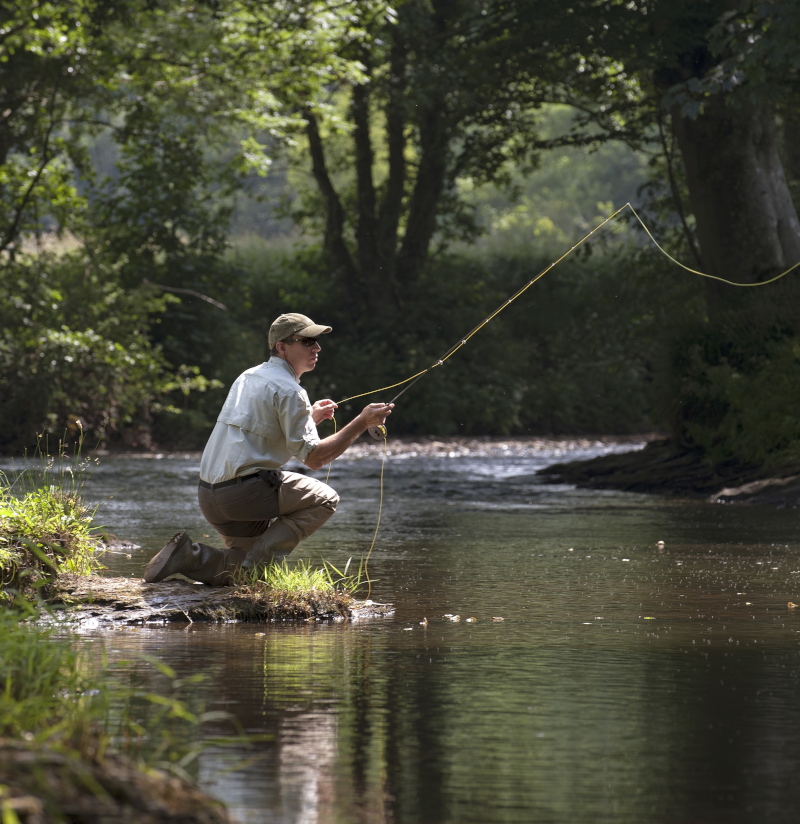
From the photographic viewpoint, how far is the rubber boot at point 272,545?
7.67 m

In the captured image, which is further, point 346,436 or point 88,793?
point 346,436

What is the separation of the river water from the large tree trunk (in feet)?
22.9

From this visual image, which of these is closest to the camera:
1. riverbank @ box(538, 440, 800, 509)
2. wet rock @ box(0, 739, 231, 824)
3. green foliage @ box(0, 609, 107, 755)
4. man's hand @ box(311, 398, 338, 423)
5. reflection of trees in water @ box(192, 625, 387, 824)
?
wet rock @ box(0, 739, 231, 824)

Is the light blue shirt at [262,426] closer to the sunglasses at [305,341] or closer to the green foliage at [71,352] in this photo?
the sunglasses at [305,341]

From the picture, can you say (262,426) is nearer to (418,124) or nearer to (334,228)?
(418,124)

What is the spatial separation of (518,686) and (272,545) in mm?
2415

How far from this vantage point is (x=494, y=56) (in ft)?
67.6

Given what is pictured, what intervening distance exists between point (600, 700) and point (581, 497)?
34.7 feet

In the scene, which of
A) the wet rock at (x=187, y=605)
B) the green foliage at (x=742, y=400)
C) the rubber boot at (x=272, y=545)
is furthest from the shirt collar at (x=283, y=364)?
the green foliage at (x=742, y=400)

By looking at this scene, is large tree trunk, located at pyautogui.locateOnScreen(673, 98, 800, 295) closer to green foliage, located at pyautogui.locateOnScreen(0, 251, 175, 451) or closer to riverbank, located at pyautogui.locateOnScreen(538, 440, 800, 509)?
riverbank, located at pyautogui.locateOnScreen(538, 440, 800, 509)

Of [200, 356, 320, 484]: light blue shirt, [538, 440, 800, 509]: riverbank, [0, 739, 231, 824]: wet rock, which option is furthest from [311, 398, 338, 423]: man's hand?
[538, 440, 800, 509]: riverbank

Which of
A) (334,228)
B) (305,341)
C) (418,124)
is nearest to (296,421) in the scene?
(305,341)

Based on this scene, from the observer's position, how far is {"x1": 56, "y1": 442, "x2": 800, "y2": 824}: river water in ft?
13.6

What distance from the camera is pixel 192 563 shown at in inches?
299
